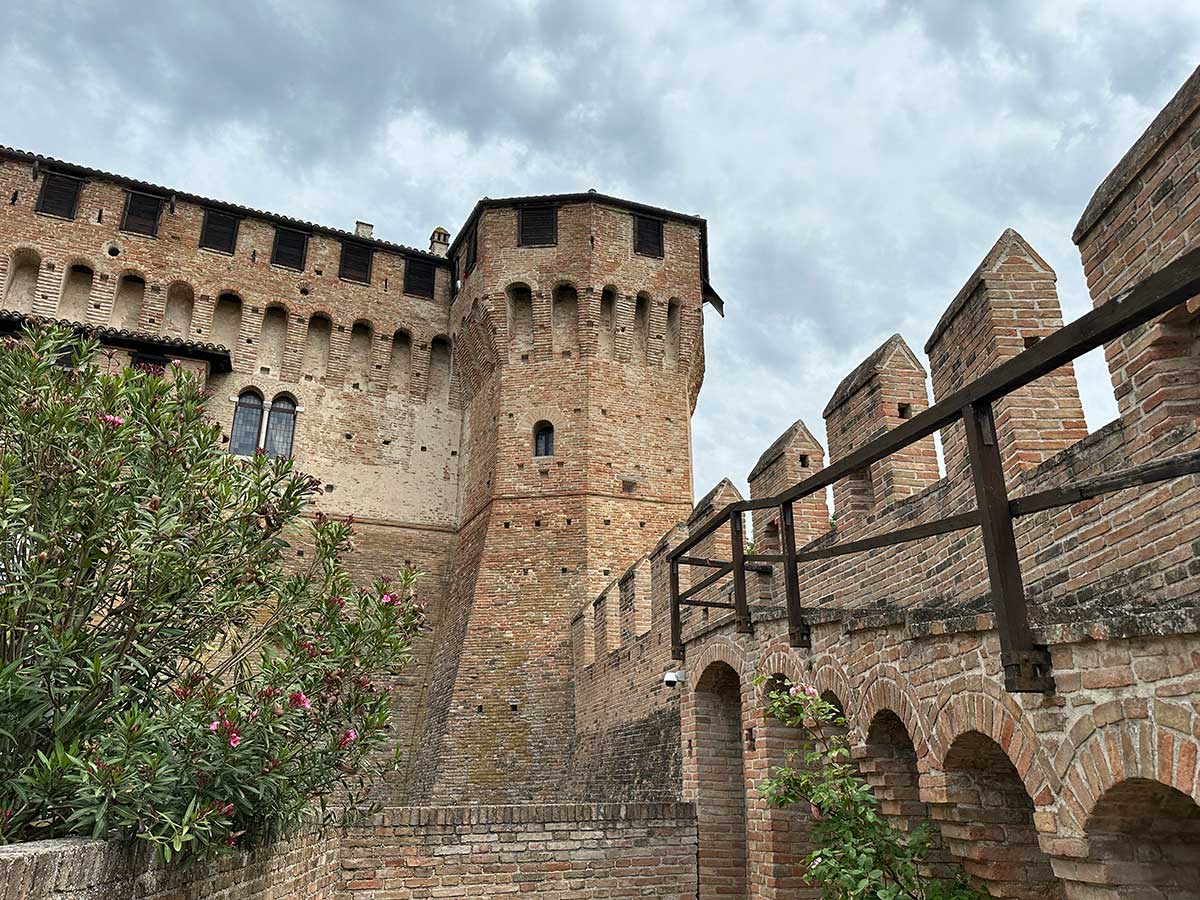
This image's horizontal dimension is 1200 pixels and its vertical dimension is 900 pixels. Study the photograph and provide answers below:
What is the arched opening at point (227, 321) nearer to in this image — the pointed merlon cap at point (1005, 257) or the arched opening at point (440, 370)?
the arched opening at point (440, 370)

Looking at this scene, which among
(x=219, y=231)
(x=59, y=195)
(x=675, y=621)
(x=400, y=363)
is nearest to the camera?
(x=675, y=621)

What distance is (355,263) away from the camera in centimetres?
2202

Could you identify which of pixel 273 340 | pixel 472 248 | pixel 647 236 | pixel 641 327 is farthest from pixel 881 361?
pixel 273 340

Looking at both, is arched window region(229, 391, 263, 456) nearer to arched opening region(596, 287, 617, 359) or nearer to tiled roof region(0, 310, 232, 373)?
tiled roof region(0, 310, 232, 373)

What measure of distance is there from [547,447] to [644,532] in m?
3.00

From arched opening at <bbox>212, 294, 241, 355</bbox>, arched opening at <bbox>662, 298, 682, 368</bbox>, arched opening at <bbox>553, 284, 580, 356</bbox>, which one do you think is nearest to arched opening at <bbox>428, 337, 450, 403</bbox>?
arched opening at <bbox>553, 284, 580, 356</bbox>

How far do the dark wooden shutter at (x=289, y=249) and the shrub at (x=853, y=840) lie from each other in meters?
19.9

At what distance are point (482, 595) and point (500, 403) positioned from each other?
454 cm

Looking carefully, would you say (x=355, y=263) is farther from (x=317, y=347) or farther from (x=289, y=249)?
(x=317, y=347)

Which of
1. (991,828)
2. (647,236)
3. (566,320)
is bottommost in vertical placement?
(991,828)

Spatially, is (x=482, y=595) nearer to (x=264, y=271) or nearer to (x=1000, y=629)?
(x=264, y=271)

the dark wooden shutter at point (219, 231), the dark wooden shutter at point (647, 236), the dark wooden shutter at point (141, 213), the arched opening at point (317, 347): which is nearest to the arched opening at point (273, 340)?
the arched opening at point (317, 347)

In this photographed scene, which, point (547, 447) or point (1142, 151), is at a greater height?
point (547, 447)

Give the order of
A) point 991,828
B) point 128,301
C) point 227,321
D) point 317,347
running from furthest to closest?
point 317,347, point 227,321, point 128,301, point 991,828
